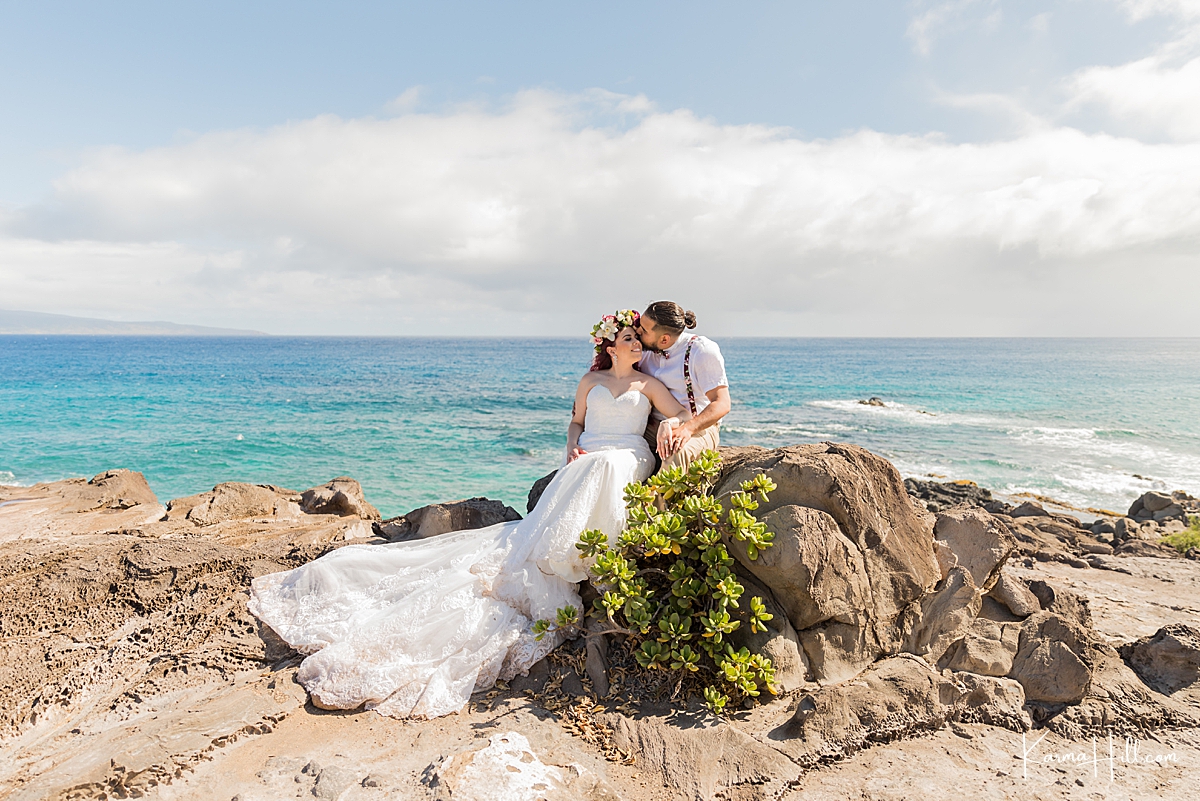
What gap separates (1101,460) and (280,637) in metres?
25.2

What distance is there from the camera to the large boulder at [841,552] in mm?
4555

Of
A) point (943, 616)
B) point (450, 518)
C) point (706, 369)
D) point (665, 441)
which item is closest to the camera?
point (943, 616)

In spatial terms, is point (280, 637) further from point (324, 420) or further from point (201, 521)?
point (324, 420)

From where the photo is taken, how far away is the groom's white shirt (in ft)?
20.5

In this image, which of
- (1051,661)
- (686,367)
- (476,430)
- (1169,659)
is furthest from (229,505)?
(476,430)

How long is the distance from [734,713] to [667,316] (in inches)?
139

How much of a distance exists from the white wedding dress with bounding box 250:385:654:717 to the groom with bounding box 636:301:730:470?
51cm

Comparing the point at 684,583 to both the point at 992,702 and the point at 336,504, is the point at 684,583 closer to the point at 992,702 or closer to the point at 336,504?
the point at 992,702

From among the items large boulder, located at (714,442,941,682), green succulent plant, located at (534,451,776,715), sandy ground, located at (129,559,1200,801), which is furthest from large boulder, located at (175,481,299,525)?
large boulder, located at (714,442,941,682)

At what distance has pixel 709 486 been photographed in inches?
210

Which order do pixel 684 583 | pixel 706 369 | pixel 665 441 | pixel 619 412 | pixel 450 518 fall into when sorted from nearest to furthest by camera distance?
pixel 684 583, pixel 665 441, pixel 619 412, pixel 706 369, pixel 450 518

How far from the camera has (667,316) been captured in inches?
243

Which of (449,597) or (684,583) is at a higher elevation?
(684,583)

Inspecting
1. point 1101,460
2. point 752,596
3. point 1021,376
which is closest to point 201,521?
point 752,596
